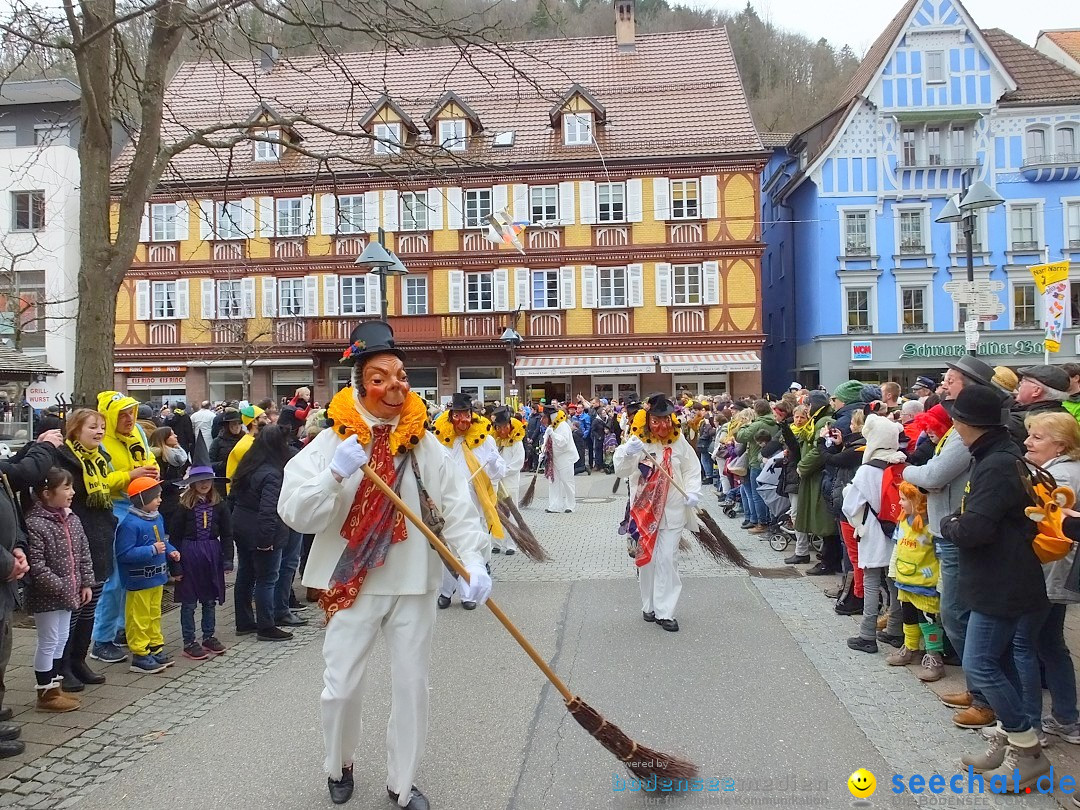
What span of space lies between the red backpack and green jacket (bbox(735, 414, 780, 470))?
15.1 feet

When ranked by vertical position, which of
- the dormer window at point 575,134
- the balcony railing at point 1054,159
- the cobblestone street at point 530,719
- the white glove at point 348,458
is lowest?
the cobblestone street at point 530,719

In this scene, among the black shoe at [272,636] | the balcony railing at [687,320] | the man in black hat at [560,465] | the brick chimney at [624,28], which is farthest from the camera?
the brick chimney at [624,28]

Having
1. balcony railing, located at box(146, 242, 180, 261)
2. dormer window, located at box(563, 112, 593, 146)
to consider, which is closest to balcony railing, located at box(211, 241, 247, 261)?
balcony railing, located at box(146, 242, 180, 261)

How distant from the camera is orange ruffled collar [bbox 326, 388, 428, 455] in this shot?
12.5ft

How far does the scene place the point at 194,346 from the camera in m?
31.6

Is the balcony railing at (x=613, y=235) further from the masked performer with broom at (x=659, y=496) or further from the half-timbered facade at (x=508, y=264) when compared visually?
the masked performer with broom at (x=659, y=496)

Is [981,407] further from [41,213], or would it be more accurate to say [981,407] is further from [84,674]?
[41,213]

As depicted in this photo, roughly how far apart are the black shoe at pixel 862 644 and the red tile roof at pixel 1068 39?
3765 centimetres

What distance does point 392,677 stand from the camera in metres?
3.74

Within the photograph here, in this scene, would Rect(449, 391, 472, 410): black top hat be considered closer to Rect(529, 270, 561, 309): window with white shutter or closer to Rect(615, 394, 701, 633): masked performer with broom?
Rect(615, 394, 701, 633): masked performer with broom

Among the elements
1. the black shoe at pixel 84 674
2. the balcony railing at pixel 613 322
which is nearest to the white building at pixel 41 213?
the balcony railing at pixel 613 322

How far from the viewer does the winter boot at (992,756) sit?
3934 mm

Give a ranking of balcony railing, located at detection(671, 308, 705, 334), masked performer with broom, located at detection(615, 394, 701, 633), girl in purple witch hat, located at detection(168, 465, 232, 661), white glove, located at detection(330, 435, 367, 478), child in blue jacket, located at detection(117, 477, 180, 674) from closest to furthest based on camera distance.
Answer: white glove, located at detection(330, 435, 367, 478) < child in blue jacket, located at detection(117, 477, 180, 674) < girl in purple witch hat, located at detection(168, 465, 232, 661) < masked performer with broom, located at detection(615, 394, 701, 633) < balcony railing, located at detection(671, 308, 705, 334)

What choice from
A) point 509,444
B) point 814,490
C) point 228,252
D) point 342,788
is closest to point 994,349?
point 509,444
